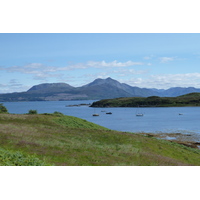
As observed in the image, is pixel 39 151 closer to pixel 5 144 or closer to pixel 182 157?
pixel 5 144

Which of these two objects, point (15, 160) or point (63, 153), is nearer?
point (15, 160)

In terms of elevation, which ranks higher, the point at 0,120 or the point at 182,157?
the point at 0,120

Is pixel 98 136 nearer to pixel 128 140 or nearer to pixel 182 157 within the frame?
pixel 128 140

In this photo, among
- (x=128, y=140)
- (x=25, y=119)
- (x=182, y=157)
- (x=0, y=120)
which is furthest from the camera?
(x=25, y=119)

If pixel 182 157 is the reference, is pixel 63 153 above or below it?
above

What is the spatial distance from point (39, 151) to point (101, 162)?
6.46 m

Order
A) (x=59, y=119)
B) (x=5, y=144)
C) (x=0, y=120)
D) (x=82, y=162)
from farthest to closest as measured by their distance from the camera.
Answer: (x=59, y=119) → (x=0, y=120) → (x=5, y=144) → (x=82, y=162)

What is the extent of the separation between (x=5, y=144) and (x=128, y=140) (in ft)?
64.9

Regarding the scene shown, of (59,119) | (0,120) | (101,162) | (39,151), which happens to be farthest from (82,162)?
(59,119)

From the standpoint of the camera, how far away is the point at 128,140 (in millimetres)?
39625

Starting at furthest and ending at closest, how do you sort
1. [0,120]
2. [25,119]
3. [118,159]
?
[25,119], [0,120], [118,159]

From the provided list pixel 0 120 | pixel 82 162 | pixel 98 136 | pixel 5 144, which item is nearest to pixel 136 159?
pixel 82 162

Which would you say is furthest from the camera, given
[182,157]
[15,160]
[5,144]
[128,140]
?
[128,140]

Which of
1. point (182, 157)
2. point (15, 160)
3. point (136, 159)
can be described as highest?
point (15, 160)
